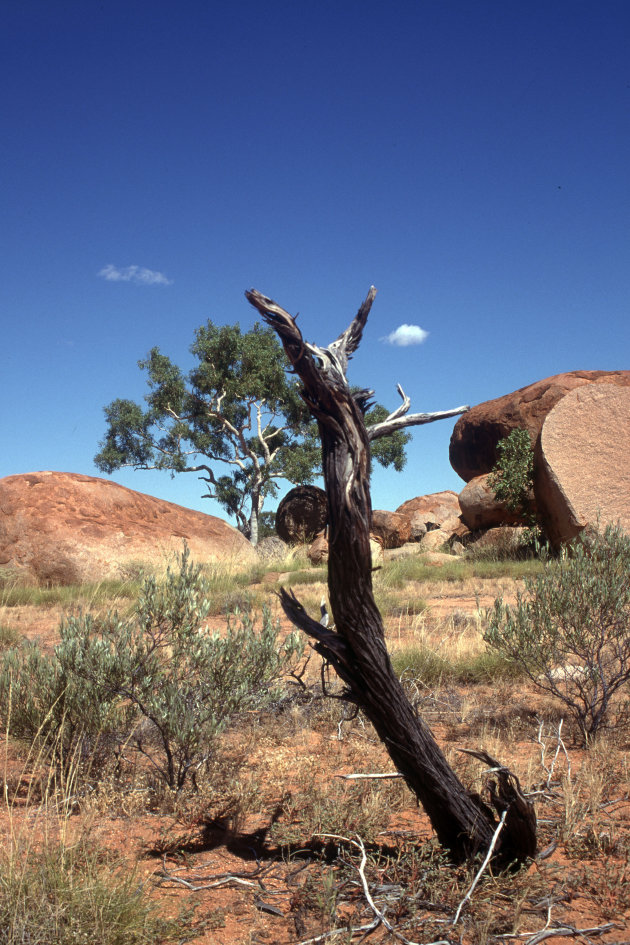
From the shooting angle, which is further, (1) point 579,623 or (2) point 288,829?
(1) point 579,623

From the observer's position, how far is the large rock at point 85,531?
11.4m

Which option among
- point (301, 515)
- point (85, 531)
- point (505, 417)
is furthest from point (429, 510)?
point (85, 531)

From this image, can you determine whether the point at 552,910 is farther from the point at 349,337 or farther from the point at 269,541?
the point at 269,541

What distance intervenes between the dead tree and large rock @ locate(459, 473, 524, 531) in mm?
A: 12869

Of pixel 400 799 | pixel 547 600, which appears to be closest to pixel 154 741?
pixel 400 799

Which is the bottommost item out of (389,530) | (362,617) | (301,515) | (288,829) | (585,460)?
(288,829)

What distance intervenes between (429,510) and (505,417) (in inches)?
395

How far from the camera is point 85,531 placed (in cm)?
1179

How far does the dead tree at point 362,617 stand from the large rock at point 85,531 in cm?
879

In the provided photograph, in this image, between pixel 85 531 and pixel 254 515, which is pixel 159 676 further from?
pixel 254 515

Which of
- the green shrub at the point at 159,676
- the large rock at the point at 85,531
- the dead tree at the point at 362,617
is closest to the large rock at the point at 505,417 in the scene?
the large rock at the point at 85,531

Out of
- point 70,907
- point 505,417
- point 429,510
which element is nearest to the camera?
point 70,907

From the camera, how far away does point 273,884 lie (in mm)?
2660

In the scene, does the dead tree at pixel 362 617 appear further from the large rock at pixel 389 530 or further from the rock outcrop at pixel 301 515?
the rock outcrop at pixel 301 515
